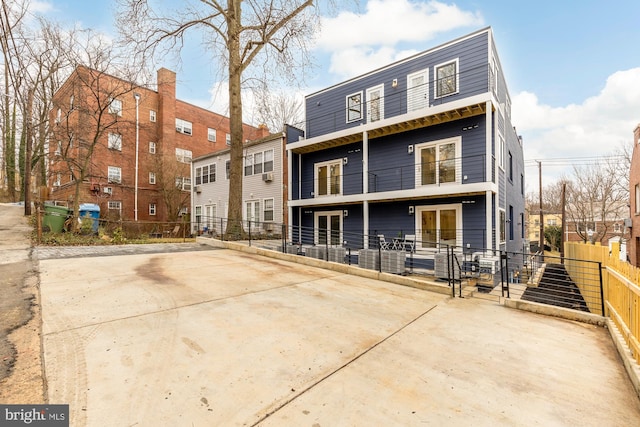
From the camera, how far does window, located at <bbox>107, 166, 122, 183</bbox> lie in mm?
22612

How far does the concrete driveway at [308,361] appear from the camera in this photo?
228 centimetres

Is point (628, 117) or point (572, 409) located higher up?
point (628, 117)

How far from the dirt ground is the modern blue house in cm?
736

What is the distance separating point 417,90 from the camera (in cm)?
1178

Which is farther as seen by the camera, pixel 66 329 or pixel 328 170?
pixel 328 170

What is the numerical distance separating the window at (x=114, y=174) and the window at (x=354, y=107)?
65.1 ft

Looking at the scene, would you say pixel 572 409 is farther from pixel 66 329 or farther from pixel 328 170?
pixel 328 170

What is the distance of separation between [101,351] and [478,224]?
1070cm

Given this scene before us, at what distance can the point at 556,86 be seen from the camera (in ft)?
57.2

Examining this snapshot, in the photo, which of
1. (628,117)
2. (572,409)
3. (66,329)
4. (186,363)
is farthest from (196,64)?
(628,117)

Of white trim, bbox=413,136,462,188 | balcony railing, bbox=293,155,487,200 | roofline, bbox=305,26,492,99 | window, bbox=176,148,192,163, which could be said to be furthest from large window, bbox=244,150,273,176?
window, bbox=176,148,192,163

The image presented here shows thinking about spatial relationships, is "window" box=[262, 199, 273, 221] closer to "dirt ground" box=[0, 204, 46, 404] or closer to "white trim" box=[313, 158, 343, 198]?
"white trim" box=[313, 158, 343, 198]

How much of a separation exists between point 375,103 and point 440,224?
6147mm

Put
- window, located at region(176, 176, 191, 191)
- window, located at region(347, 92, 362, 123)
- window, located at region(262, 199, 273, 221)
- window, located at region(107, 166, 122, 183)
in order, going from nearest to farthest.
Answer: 1. window, located at region(347, 92, 362, 123)
2. window, located at region(262, 199, 273, 221)
3. window, located at region(107, 166, 122, 183)
4. window, located at region(176, 176, 191, 191)
